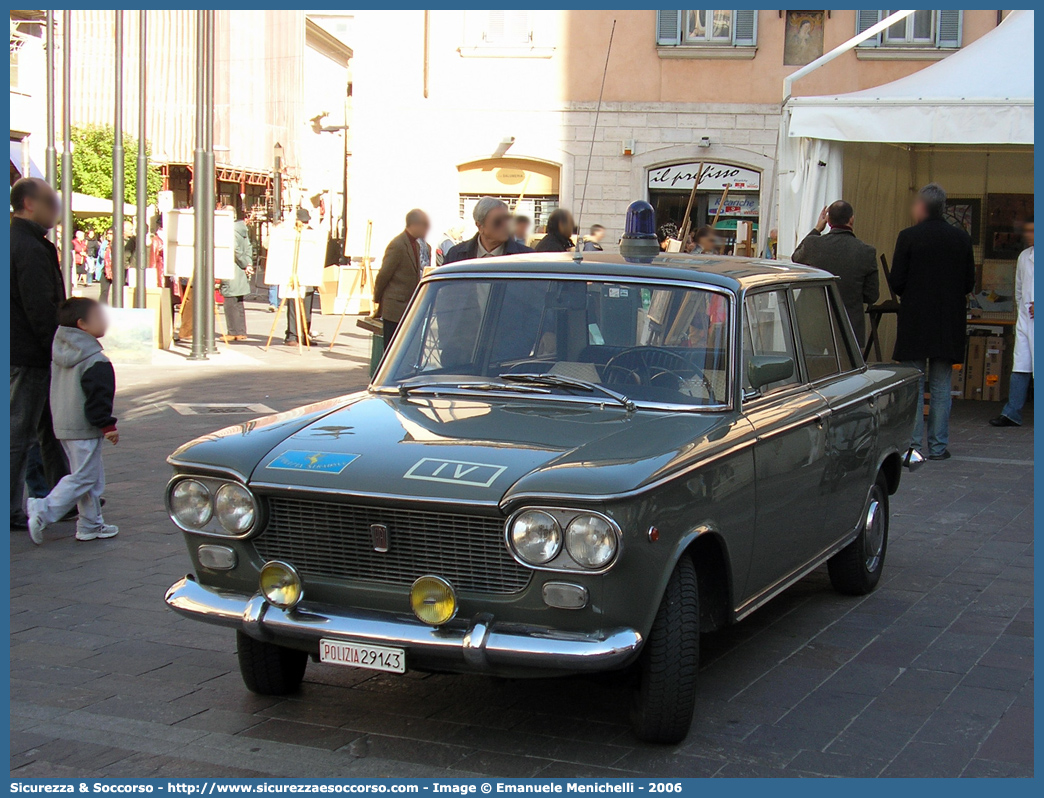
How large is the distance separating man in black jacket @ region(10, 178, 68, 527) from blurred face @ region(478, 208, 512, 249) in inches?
110

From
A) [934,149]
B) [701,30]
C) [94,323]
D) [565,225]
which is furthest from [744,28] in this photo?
[94,323]

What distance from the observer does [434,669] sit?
3.98 m

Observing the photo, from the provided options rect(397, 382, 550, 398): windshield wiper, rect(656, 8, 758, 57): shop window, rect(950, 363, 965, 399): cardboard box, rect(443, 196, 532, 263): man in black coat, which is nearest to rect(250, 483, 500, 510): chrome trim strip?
rect(397, 382, 550, 398): windshield wiper

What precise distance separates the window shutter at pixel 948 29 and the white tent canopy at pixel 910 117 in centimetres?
984

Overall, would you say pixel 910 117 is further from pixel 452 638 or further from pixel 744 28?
pixel 744 28

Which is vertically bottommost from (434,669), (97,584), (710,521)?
(97,584)

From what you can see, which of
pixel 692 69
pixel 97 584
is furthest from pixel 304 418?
pixel 692 69

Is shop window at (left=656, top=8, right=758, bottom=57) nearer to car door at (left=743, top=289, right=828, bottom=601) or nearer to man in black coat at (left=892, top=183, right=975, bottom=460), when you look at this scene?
man in black coat at (left=892, top=183, right=975, bottom=460)

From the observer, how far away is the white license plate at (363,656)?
12.9 ft

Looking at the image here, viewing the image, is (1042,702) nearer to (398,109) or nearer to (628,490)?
(628,490)

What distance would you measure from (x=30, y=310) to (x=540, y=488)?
15.0 feet

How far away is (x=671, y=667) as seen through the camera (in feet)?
13.4

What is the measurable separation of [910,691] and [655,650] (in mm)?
1400

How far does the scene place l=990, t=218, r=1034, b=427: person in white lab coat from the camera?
40.1 feet
